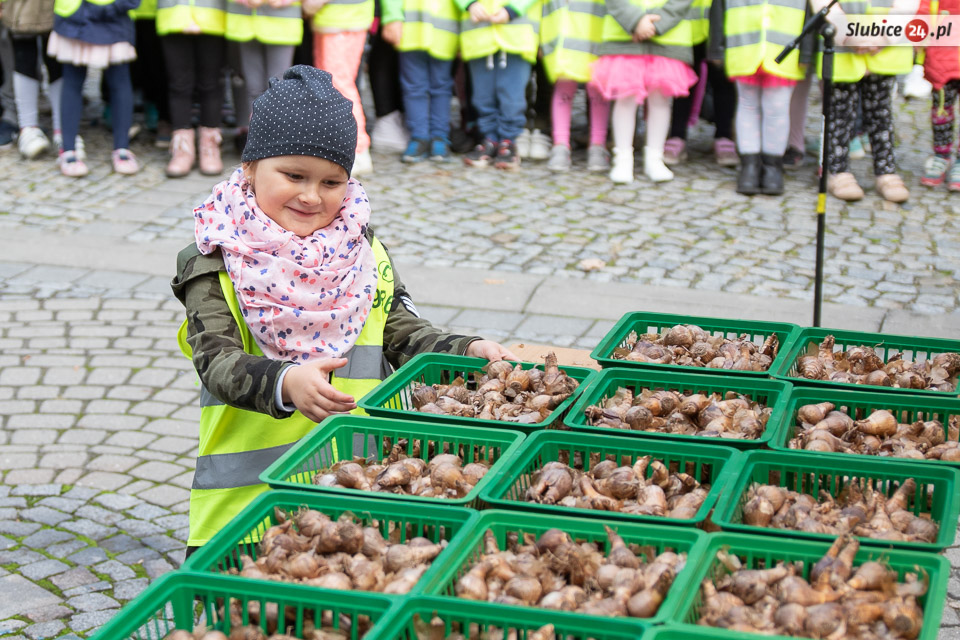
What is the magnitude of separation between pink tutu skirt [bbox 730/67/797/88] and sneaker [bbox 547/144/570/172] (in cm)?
155

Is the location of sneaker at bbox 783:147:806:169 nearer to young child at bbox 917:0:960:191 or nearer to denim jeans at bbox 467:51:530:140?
young child at bbox 917:0:960:191

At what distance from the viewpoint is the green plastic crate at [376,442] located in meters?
2.38

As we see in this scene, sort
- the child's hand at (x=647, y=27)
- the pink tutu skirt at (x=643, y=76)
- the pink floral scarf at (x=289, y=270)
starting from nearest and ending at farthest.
→ the pink floral scarf at (x=289, y=270) → the child's hand at (x=647, y=27) → the pink tutu skirt at (x=643, y=76)

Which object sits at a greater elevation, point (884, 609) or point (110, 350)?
point (884, 609)

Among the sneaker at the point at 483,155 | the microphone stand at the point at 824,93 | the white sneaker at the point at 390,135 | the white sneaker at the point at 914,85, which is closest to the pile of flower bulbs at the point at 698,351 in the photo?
the microphone stand at the point at 824,93

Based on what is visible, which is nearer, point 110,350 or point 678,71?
point 110,350

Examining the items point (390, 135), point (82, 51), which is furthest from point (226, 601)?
point (390, 135)

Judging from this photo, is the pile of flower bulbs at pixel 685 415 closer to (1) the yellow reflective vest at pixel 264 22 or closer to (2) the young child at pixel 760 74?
(2) the young child at pixel 760 74

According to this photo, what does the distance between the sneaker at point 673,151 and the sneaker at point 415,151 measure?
6.53 ft

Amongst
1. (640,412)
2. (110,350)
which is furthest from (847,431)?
(110,350)

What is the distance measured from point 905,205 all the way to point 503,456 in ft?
21.8

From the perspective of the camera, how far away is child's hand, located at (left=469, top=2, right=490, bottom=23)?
28.1 feet

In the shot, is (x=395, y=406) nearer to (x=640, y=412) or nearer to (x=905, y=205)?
(x=640, y=412)

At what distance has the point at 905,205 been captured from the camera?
320 inches
